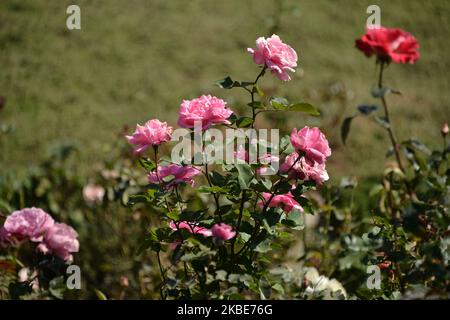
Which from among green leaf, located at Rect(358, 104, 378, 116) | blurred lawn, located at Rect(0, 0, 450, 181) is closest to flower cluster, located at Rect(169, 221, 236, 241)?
green leaf, located at Rect(358, 104, 378, 116)

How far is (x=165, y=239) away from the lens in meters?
1.52

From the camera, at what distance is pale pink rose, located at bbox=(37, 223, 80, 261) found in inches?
61.9

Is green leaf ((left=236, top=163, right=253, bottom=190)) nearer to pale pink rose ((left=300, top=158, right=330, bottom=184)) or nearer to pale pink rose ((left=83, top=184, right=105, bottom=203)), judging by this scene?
pale pink rose ((left=300, top=158, right=330, bottom=184))

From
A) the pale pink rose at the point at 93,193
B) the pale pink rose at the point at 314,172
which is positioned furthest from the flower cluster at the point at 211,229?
the pale pink rose at the point at 93,193

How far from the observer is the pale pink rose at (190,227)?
1466 millimetres

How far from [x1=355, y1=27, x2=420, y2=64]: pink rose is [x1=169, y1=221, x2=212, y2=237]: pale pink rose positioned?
616 mm

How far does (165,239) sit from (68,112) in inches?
84.7

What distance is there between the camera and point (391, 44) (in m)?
1.60

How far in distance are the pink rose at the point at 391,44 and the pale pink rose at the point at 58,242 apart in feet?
2.88

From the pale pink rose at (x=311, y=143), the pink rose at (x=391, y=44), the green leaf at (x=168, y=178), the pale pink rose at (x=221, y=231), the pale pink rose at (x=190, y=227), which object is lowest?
Answer: the pale pink rose at (x=190, y=227)

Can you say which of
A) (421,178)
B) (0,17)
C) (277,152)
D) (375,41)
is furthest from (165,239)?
(0,17)

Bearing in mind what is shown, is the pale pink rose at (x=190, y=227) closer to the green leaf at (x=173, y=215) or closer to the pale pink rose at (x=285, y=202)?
the green leaf at (x=173, y=215)

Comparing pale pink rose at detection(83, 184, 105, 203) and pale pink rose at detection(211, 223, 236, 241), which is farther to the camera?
pale pink rose at detection(83, 184, 105, 203)

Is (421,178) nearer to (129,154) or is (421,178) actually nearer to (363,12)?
(129,154)
